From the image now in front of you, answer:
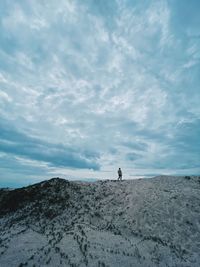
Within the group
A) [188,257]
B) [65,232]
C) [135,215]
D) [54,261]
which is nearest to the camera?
[54,261]

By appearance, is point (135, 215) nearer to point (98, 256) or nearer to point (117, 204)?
point (117, 204)

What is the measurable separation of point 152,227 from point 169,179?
12675mm

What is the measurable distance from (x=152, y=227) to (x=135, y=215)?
2.71 meters

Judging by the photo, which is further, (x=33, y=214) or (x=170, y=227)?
(x=33, y=214)

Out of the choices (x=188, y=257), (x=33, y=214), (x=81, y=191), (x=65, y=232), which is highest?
(x=81, y=191)

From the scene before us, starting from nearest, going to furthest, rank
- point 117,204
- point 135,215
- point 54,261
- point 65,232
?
point 54,261, point 65,232, point 135,215, point 117,204

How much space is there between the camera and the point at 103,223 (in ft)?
88.4

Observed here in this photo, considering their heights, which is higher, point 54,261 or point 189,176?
point 189,176

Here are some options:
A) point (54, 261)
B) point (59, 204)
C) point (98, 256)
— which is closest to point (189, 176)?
point (59, 204)

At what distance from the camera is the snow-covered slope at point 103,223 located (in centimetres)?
2070

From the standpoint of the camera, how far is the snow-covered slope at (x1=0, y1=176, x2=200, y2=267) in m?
20.7

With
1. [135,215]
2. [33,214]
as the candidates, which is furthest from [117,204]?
[33,214]

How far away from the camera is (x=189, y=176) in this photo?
37.5 metres

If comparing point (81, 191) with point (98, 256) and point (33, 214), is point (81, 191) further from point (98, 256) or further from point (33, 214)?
point (98, 256)
